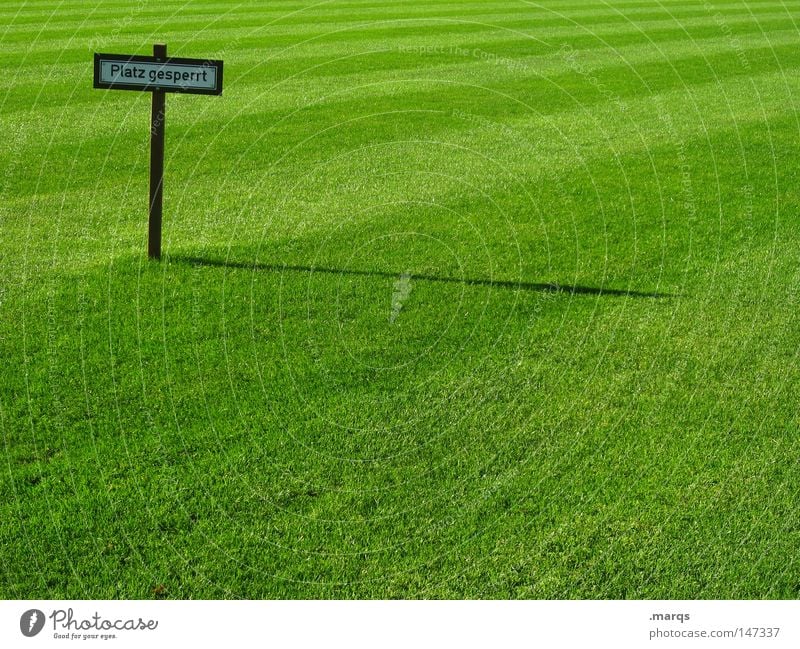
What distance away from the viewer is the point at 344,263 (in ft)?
32.8

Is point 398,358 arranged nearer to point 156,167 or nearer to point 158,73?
point 156,167

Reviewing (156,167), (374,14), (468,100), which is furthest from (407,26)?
(156,167)

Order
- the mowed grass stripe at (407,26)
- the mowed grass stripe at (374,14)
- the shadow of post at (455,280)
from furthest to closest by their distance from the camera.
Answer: the mowed grass stripe at (374,14) → the mowed grass stripe at (407,26) → the shadow of post at (455,280)

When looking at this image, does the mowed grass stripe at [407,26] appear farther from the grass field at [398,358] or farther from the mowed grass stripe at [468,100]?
the grass field at [398,358]

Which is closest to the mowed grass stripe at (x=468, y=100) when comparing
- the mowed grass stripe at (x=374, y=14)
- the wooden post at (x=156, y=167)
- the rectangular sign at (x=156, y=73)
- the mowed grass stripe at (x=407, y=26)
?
the wooden post at (x=156, y=167)

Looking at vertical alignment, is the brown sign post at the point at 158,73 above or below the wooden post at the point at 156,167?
above

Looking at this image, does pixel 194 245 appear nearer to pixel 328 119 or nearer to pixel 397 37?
pixel 328 119

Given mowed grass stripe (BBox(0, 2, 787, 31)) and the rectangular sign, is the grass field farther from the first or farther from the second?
mowed grass stripe (BBox(0, 2, 787, 31))

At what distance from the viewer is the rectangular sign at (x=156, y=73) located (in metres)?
9.09

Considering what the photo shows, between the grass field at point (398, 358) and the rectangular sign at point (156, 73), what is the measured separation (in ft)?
5.44

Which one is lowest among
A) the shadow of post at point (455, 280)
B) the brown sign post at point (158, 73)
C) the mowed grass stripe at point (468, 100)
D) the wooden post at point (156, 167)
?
the mowed grass stripe at point (468, 100)

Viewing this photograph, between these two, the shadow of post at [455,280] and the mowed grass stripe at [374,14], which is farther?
the mowed grass stripe at [374,14]

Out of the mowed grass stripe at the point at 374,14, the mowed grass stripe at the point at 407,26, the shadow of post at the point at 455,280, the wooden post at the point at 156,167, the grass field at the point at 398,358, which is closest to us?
the grass field at the point at 398,358

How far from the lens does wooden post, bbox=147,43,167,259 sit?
9.38 metres
